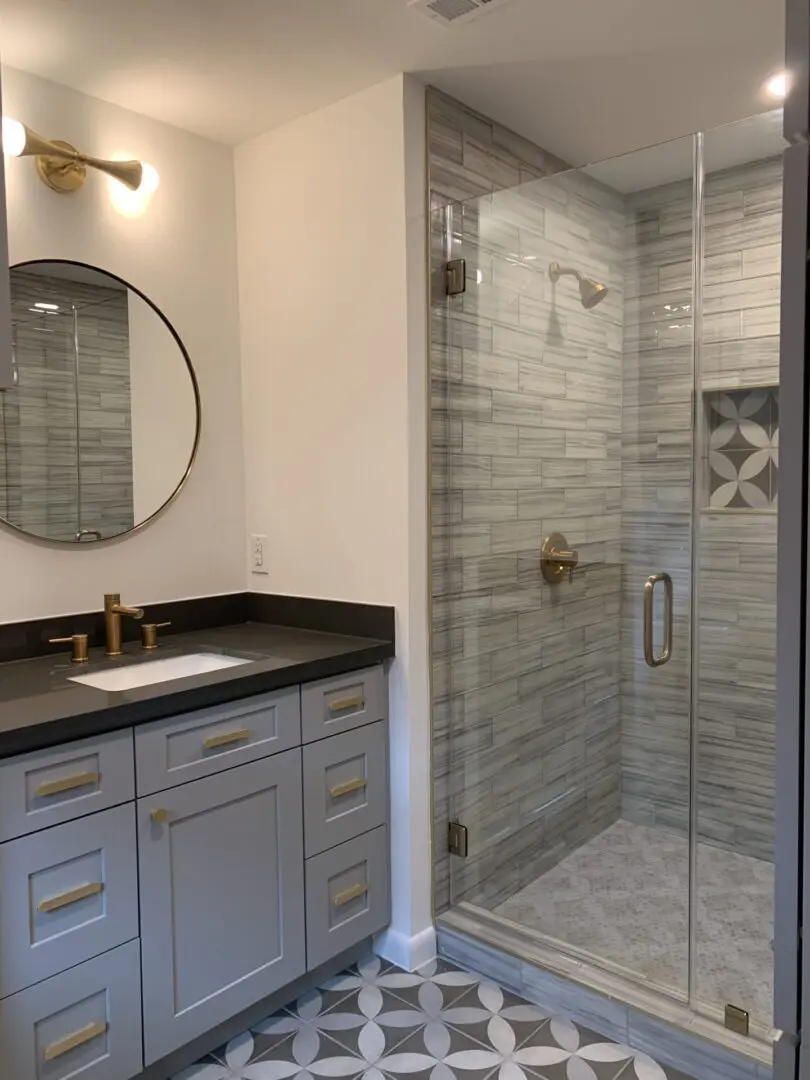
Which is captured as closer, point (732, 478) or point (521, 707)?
point (732, 478)

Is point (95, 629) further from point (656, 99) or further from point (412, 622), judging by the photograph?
point (656, 99)

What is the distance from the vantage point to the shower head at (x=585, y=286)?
257 cm

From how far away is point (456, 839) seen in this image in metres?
2.46

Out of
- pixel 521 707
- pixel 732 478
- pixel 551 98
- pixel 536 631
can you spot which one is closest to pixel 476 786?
pixel 521 707

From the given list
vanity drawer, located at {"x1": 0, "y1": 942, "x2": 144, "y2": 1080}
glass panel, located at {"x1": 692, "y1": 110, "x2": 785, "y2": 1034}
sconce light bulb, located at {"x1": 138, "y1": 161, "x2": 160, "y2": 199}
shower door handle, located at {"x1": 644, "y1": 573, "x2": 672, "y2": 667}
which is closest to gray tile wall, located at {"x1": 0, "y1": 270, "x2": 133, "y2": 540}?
sconce light bulb, located at {"x1": 138, "y1": 161, "x2": 160, "y2": 199}

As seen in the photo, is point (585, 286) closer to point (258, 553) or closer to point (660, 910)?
point (258, 553)

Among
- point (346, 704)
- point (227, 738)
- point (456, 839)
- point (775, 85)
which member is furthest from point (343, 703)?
point (775, 85)

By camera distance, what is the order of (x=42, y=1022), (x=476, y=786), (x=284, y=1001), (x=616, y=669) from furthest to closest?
(x=616, y=669)
(x=476, y=786)
(x=284, y=1001)
(x=42, y=1022)

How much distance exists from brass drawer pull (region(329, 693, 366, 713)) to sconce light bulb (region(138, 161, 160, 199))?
1.56 m

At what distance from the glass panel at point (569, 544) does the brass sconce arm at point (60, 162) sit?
2.96 feet

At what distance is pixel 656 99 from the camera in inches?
94.3

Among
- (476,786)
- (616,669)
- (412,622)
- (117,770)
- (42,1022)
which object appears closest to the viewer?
(42,1022)

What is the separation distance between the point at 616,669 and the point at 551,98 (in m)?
1.80

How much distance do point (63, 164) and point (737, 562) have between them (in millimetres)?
2231
